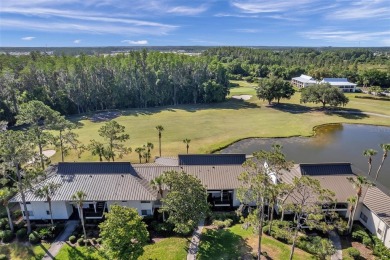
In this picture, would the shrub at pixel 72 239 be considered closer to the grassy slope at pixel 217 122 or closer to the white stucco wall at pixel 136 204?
the white stucco wall at pixel 136 204

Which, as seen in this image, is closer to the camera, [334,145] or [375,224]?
[375,224]

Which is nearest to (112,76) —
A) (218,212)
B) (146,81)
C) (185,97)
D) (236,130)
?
(146,81)

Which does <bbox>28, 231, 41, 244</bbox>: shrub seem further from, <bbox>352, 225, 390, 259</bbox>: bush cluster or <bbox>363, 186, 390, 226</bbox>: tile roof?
<bbox>363, 186, 390, 226</bbox>: tile roof

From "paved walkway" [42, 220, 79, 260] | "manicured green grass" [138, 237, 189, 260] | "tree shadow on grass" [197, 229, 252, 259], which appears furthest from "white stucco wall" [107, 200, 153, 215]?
"tree shadow on grass" [197, 229, 252, 259]

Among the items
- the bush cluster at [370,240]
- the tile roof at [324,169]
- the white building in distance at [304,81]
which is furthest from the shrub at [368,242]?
the white building in distance at [304,81]

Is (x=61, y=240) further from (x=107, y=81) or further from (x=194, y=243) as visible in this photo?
(x=107, y=81)

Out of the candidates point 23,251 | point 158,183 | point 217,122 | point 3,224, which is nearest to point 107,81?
point 217,122

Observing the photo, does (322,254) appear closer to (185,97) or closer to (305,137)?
(305,137)
